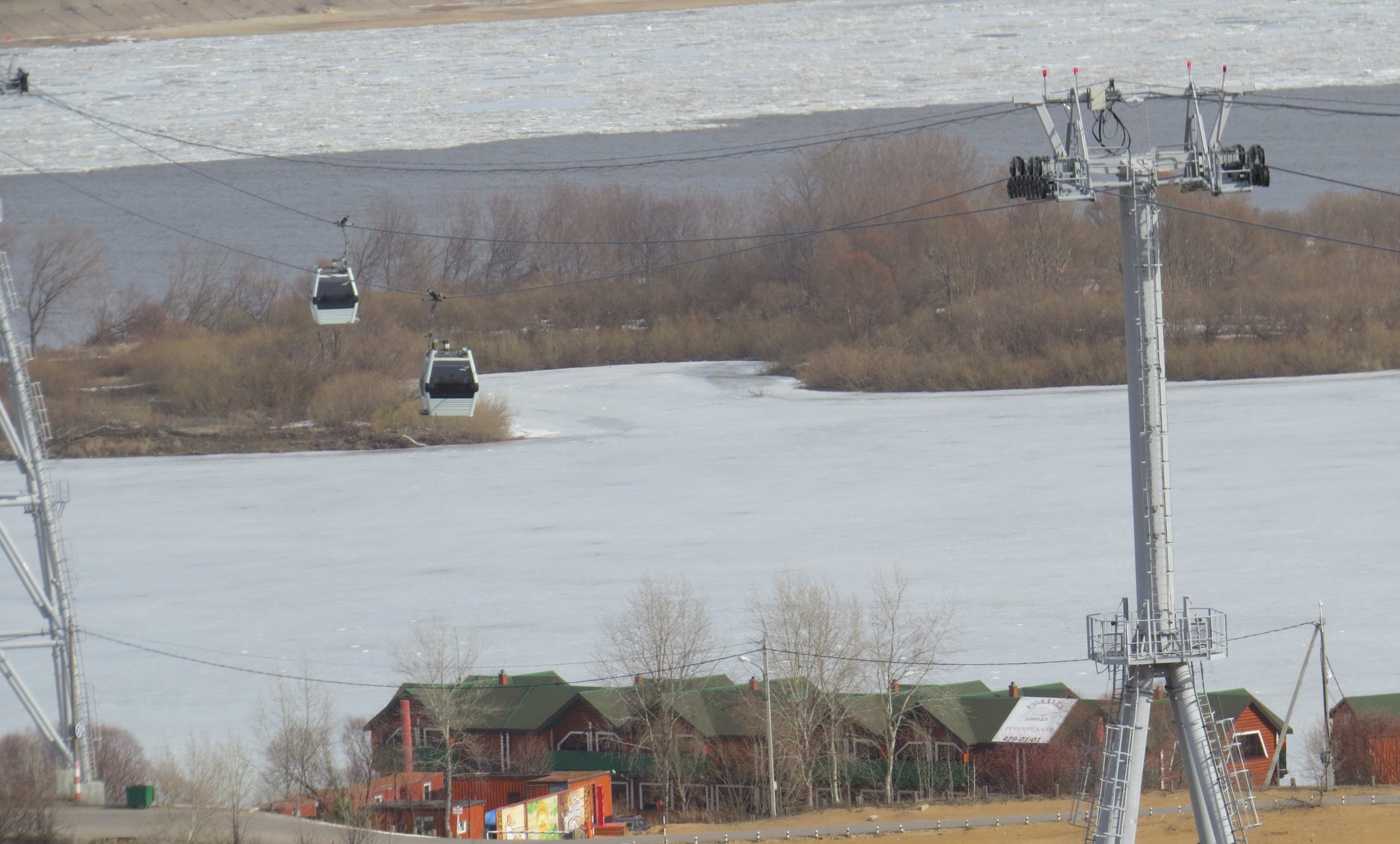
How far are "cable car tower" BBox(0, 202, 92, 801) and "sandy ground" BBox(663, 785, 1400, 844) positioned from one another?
612 centimetres

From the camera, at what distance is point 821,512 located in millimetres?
29344

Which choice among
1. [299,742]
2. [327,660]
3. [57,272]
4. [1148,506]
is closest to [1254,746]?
[1148,506]

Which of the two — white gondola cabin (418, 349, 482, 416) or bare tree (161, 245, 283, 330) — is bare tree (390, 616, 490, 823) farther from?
bare tree (161, 245, 283, 330)

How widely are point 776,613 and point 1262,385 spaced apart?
2174 cm

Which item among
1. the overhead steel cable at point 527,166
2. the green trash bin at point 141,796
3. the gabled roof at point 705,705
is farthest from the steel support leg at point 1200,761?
the overhead steel cable at point 527,166

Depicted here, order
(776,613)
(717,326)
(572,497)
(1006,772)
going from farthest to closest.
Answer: (717,326) < (572,497) < (776,613) < (1006,772)

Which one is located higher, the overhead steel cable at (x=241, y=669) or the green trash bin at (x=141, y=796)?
the overhead steel cable at (x=241, y=669)

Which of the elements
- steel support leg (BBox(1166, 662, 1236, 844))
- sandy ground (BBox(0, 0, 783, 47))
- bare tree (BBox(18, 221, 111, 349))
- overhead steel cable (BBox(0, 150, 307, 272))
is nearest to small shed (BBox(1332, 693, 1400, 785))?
steel support leg (BBox(1166, 662, 1236, 844))

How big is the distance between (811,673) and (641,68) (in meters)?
38.7

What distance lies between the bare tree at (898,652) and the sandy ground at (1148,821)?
117cm

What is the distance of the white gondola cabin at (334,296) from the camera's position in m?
19.4

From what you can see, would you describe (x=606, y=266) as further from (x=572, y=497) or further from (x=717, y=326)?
(x=572, y=497)

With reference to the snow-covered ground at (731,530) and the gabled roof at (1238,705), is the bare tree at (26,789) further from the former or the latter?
the gabled roof at (1238,705)

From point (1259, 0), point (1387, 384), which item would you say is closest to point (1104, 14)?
point (1259, 0)
